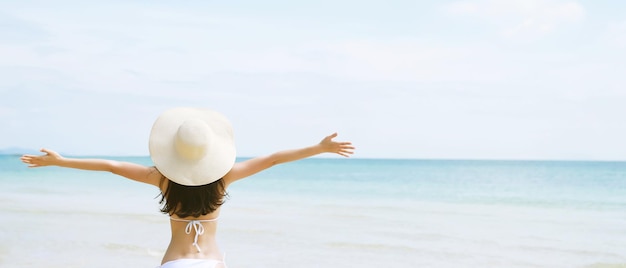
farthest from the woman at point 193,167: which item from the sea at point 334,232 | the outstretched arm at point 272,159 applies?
the sea at point 334,232

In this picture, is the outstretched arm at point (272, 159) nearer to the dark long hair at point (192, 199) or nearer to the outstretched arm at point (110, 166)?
the dark long hair at point (192, 199)

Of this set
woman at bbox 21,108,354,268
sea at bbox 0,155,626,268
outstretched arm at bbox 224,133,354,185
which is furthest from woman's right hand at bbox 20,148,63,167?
sea at bbox 0,155,626,268

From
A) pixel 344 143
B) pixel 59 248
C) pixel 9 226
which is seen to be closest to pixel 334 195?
pixel 9 226

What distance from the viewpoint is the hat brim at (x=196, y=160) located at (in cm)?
296

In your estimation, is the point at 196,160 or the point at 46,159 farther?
the point at 46,159

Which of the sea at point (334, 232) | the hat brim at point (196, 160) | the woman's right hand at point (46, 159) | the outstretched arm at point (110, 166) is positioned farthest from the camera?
the sea at point (334, 232)

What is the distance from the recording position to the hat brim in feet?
9.72

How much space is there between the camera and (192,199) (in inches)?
120

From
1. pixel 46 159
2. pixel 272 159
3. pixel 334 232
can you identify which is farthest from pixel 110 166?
pixel 334 232

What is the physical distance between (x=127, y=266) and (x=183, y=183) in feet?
13.0

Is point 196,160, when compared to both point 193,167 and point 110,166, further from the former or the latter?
point 110,166

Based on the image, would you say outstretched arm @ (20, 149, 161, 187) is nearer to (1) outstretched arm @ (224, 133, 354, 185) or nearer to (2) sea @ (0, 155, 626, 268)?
(1) outstretched arm @ (224, 133, 354, 185)

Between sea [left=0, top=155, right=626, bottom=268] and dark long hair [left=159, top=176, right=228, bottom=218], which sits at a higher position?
dark long hair [left=159, top=176, right=228, bottom=218]

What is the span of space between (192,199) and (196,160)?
185mm
